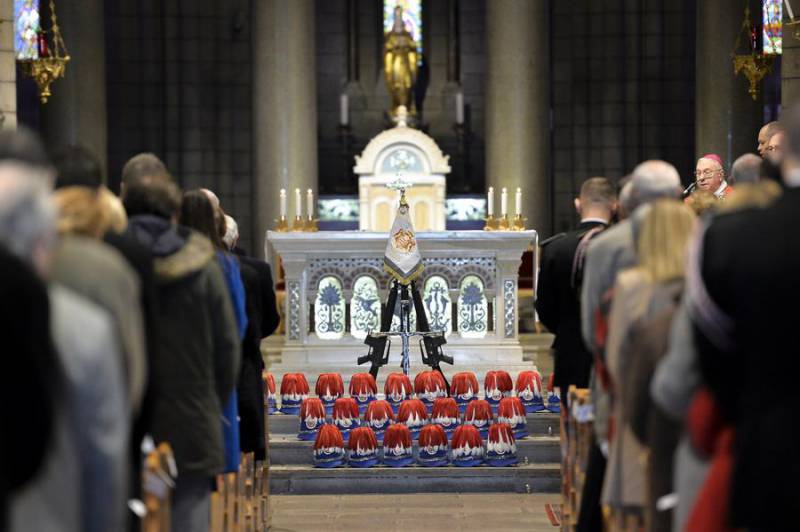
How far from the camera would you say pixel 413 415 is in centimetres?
1011

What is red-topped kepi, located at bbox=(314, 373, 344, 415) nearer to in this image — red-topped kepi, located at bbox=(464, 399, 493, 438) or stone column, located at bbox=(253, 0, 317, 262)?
red-topped kepi, located at bbox=(464, 399, 493, 438)

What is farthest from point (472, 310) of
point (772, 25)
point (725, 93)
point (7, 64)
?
point (725, 93)

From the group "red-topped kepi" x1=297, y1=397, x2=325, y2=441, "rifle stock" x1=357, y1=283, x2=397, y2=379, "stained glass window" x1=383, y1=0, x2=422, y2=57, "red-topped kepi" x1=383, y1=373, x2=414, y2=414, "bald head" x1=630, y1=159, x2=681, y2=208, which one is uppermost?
"stained glass window" x1=383, y1=0, x2=422, y2=57

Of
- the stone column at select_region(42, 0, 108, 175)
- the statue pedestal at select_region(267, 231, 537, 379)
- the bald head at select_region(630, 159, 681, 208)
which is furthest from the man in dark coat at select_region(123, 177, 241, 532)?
the stone column at select_region(42, 0, 108, 175)

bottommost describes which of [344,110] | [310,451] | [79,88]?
[310,451]

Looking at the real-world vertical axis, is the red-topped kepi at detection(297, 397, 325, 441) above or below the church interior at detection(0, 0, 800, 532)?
below

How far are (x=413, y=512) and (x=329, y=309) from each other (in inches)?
146

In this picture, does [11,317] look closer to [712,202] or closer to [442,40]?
[712,202]

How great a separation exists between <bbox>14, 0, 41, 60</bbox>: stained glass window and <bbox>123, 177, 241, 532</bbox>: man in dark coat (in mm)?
10623

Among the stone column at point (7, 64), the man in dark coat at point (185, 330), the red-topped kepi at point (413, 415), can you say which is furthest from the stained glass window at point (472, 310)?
the man in dark coat at point (185, 330)

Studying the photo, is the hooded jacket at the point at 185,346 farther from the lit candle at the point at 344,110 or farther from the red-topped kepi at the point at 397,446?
the lit candle at the point at 344,110

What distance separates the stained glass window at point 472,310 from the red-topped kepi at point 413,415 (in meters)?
2.54

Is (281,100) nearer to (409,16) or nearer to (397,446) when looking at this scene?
(409,16)

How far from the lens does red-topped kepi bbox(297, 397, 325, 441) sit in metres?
10.2
